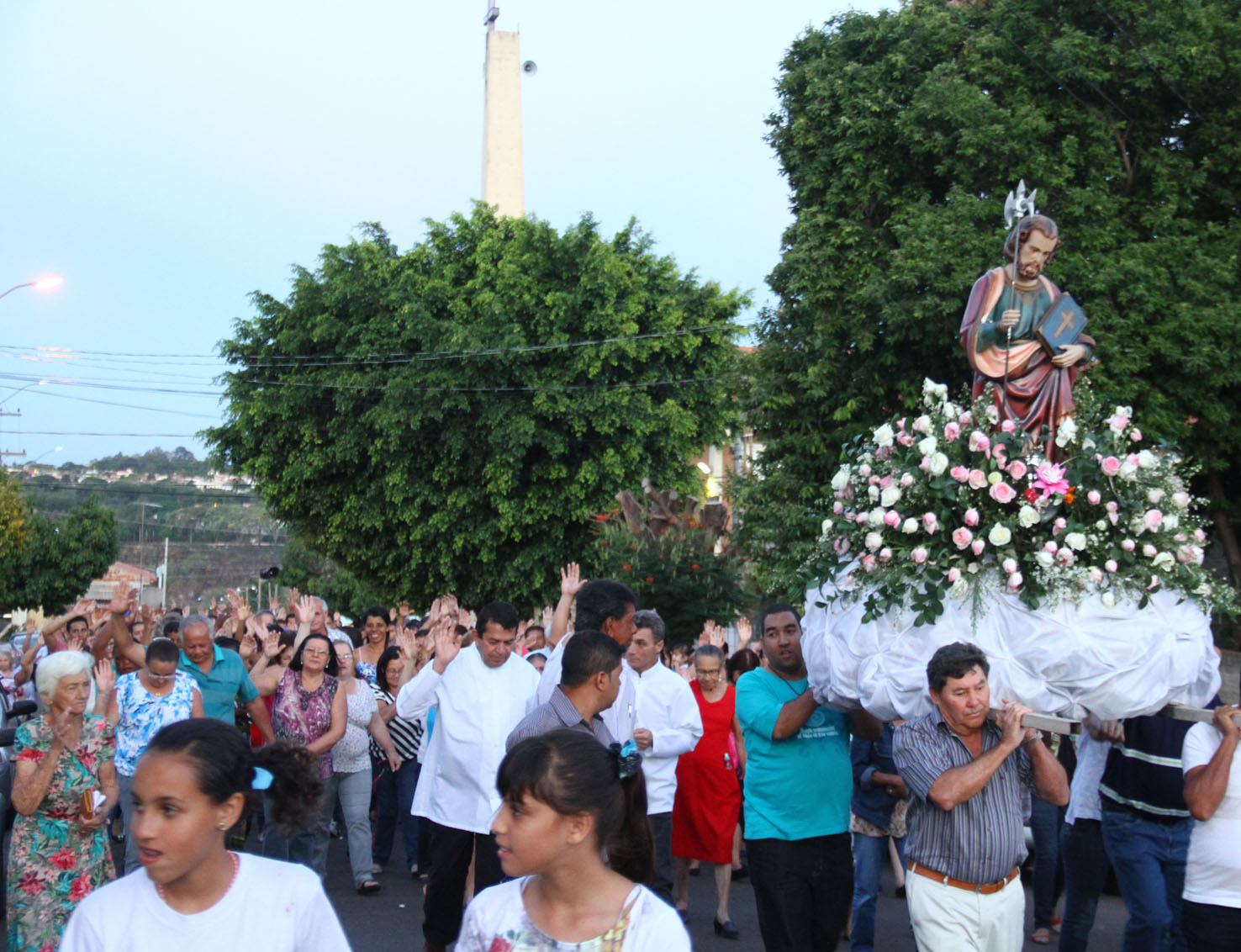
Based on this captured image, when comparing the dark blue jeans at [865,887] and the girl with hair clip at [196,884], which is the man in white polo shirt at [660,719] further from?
the girl with hair clip at [196,884]

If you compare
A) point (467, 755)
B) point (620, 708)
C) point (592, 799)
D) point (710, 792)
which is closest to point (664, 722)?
point (710, 792)

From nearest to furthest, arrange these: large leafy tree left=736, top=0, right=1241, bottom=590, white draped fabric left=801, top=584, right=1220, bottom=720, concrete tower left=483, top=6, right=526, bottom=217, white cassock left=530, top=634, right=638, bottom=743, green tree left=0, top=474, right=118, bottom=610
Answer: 1. white draped fabric left=801, top=584, right=1220, bottom=720
2. white cassock left=530, top=634, right=638, bottom=743
3. large leafy tree left=736, top=0, right=1241, bottom=590
4. concrete tower left=483, top=6, right=526, bottom=217
5. green tree left=0, top=474, right=118, bottom=610

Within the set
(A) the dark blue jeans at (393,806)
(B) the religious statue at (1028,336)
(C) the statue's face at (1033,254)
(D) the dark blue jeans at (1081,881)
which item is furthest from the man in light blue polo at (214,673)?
(C) the statue's face at (1033,254)

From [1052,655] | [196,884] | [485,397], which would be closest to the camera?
[196,884]

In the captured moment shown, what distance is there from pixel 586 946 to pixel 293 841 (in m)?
6.03

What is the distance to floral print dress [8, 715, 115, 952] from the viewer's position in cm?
580

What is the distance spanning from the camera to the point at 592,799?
2986 millimetres

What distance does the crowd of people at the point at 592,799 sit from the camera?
3014 mm

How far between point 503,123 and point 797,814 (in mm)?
39339

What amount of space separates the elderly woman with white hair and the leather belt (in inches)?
141

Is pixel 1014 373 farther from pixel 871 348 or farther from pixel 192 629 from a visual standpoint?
pixel 871 348

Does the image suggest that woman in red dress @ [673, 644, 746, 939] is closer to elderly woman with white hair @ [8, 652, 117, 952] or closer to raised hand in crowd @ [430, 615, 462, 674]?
raised hand in crowd @ [430, 615, 462, 674]

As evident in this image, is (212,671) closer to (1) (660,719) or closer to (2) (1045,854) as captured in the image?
(1) (660,719)

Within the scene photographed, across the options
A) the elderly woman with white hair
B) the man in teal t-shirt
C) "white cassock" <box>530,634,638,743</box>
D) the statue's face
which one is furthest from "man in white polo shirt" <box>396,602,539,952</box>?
the statue's face
